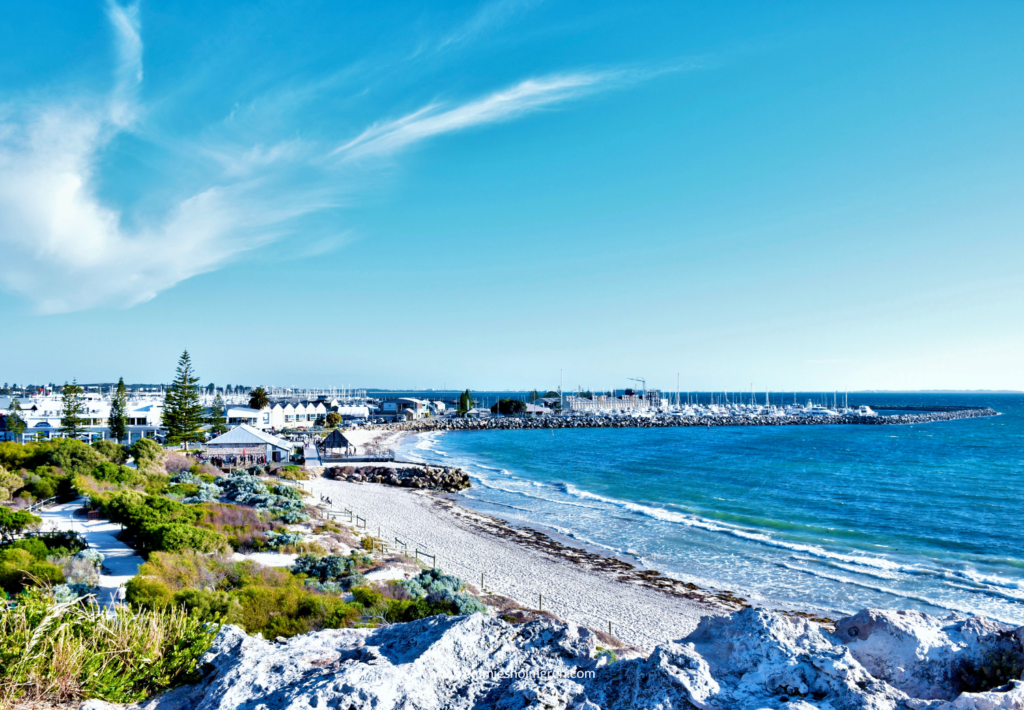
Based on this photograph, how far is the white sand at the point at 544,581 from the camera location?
1505 centimetres

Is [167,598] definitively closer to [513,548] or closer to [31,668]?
[31,668]

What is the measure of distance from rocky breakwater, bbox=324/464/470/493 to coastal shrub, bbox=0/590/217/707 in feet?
103

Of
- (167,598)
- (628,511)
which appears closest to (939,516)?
(628,511)

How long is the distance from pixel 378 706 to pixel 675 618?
13.5 m

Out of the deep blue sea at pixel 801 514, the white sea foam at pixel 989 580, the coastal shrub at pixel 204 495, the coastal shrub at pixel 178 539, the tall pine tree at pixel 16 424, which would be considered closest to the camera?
the coastal shrub at pixel 178 539

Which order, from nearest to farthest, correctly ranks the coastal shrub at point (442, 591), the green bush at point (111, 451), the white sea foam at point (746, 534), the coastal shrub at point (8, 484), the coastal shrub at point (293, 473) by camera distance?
the coastal shrub at point (442, 591)
the coastal shrub at point (8, 484)
the white sea foam at point (746, 534)
the green bush at point (111, 451)
the coastal shrub at point (293, 473)

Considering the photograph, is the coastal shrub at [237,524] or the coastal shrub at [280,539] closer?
the coastal shrub at [237,524]

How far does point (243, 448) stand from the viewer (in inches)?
1479

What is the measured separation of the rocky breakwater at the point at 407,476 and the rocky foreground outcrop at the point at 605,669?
107 ft

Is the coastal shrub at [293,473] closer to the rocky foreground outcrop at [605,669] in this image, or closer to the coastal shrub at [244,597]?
the coastal shrub at [244,597]

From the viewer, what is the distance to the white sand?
15.1 metres

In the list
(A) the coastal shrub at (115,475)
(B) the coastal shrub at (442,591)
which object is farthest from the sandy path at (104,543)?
(B) the coastal shrub at (442,591)

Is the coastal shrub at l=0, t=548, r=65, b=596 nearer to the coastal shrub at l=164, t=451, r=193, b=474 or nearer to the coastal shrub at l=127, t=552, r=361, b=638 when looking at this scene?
the coastal shrub at l=127, t=552, r=361, b=638

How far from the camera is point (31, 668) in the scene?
192 inches
